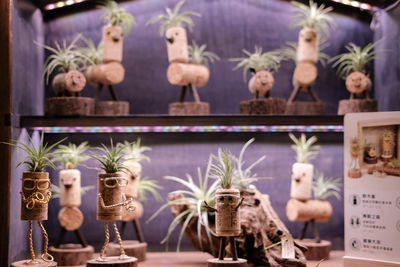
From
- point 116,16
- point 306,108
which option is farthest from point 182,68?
point 306,108

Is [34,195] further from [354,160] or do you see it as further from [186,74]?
[354,160]

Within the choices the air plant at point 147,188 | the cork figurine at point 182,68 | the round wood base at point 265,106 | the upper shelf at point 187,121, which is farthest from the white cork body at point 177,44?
the air plant at point 147,188

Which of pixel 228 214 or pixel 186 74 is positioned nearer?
pixel 228 214

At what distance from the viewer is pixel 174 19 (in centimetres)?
411

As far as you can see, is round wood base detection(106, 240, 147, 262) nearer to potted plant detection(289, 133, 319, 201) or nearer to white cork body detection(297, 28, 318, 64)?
potted plant detection(289, 133, 319, 201)

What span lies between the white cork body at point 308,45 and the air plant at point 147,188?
1.45m

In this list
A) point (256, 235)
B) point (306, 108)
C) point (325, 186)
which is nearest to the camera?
point (256, 235)

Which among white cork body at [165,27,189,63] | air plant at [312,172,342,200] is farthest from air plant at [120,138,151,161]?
air plant at [312,172,342,200]

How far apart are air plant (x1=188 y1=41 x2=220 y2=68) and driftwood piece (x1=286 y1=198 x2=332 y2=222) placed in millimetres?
1237

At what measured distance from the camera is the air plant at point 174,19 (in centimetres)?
410

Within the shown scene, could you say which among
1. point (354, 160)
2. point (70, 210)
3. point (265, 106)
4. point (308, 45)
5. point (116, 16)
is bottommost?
point (70, 210)

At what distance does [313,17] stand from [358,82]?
59cm

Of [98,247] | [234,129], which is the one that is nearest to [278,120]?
[234,129]

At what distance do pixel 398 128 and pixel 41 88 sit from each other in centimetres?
262
